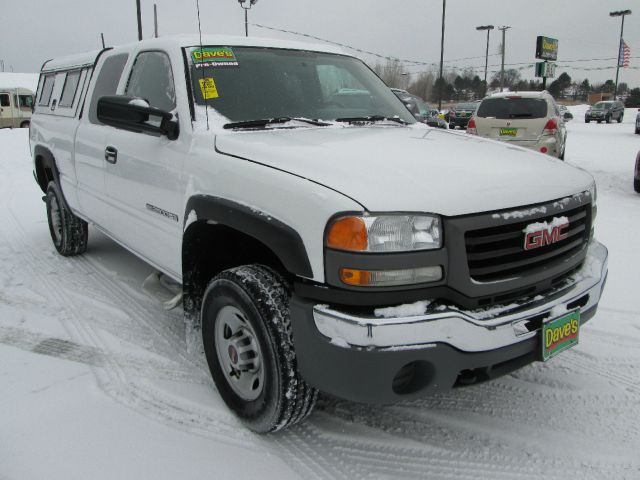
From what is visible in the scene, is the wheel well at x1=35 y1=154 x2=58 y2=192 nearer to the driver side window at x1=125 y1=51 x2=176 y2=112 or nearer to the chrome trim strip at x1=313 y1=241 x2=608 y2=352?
the driver side window at x1=125 y1=51 x2=176 y2=112

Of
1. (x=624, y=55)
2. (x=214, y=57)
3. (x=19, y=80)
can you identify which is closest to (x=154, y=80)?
(x=214, y=57)

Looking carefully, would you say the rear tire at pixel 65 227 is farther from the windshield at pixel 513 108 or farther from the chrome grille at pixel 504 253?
the windshield at pixel 513 108

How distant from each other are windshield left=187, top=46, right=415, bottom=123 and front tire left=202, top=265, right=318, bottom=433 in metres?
1.03

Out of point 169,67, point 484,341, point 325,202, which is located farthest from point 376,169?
point 169,67

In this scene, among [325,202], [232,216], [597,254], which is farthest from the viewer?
[597,254]

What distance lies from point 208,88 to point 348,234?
1479 millimetres

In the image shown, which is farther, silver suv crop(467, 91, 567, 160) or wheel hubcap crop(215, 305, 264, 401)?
silver suv crop(467, 91, 567, 160)

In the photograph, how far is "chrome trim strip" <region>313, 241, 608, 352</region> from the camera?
1895 mm

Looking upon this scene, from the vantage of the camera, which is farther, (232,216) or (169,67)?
(169,67)

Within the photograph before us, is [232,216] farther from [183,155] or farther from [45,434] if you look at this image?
[45,434]

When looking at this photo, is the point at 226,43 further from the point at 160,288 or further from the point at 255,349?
the point at 160,288

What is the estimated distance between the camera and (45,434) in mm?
2479

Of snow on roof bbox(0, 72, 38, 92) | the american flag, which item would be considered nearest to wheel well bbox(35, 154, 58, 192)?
snow on roof bbox(0, 72, 38, 92)

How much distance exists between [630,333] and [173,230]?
298 cm
